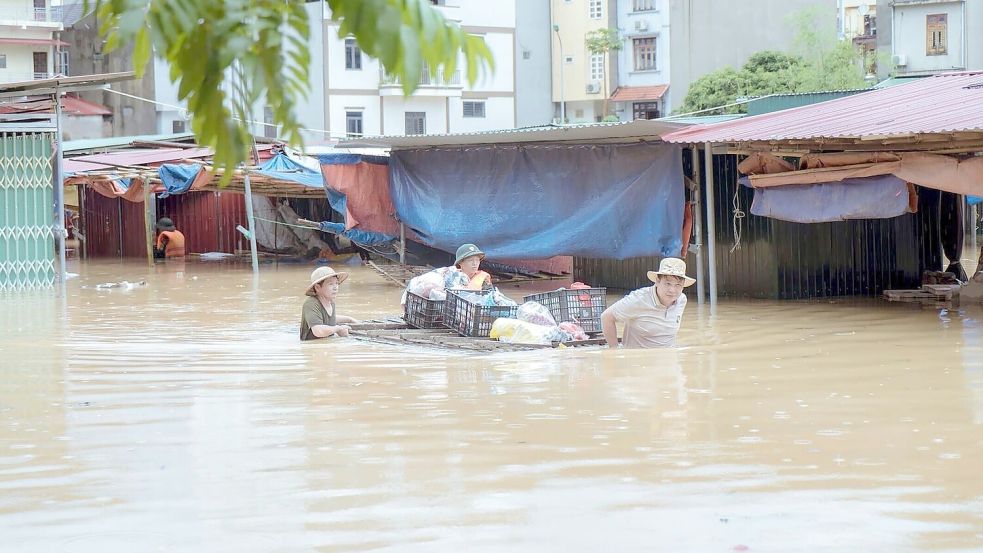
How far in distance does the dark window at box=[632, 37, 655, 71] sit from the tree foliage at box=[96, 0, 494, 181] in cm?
5236

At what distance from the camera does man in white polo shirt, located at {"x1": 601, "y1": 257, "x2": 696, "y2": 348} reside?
920cm

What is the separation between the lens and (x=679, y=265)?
8875mm

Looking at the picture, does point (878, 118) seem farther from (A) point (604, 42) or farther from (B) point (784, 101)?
(A) point (604, 42)

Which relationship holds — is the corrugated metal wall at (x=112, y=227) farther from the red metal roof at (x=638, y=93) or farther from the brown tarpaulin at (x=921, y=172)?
the red metal roof at (x=638, y=93)

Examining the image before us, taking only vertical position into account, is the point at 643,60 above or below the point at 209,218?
above

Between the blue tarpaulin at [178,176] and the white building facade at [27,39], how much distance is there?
92.6 feet

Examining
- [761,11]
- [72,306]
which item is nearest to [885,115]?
[72,306]

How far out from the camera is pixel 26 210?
692 inches

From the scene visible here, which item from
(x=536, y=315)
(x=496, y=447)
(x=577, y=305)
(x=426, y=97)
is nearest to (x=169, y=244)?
(x=577, y=305)

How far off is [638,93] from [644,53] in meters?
1.84

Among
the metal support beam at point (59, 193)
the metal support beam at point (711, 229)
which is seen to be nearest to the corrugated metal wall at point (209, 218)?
the metal support beam at point (59, 193)

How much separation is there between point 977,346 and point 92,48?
153 ft

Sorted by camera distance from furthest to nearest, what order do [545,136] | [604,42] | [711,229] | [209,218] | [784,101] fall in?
[604,42] < [209,218] < [784,101] < [545,136] < [711,229]

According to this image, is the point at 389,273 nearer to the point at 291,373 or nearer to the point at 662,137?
the point at 662,137
